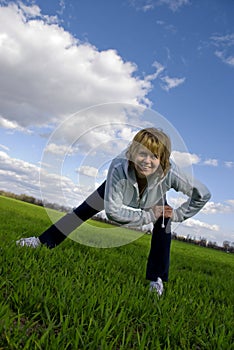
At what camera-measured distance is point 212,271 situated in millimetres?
7996

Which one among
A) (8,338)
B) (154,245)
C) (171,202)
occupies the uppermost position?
(171,202)

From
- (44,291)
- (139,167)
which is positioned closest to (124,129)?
(139,167)

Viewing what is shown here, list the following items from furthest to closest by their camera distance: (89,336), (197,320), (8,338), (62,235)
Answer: (62,235)
(197,320)
(89,336)
(8,338)

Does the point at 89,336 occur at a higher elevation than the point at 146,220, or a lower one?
lower

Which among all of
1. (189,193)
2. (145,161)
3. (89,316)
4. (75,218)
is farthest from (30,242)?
(89,316)

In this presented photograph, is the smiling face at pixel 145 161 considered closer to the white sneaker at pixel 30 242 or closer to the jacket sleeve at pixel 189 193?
the jacket sleeve at pixel 189 193

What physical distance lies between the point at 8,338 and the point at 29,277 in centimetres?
123

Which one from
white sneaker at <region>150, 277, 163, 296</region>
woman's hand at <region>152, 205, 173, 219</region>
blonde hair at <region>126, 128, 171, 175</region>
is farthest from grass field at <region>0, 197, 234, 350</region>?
blonde hair at <region>126, 128, 171, 175</region>

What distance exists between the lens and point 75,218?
15.4 ft

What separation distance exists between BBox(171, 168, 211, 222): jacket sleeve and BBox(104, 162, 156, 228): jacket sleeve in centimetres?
45

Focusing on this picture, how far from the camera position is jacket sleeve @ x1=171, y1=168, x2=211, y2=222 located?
407cm

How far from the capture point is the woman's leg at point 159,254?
4.19m

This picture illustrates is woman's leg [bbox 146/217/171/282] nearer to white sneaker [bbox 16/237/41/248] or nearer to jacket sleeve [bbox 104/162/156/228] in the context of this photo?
jacket sleeve [bbox 104/162/156/228]

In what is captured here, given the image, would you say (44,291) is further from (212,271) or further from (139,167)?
(212,271)
